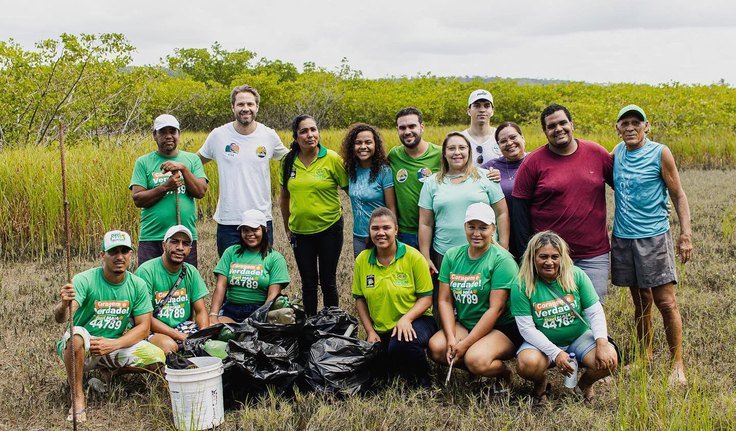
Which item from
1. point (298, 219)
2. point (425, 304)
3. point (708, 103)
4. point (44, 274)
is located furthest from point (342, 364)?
point (708, 103)

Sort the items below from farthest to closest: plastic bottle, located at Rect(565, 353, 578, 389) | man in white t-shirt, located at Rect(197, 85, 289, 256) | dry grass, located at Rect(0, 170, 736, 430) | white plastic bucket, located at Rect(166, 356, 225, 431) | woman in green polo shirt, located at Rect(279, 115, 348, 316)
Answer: man in white t-shirt, located at Rect(197, 85, 289, 256), woman in green polo shirt, located at Rect(279, 115, 348, 316), plastic bottle, located at Rect(565, 353, 578, 389), white plastic bucket, located at Rect(166, 356, 225, 431), dry grass, located at Rect(0, 170, 736, 430)

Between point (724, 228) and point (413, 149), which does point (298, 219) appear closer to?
point (413, 149)

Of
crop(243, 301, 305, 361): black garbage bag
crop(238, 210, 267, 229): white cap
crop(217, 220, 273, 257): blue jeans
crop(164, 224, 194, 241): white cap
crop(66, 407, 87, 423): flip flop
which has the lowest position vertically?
crop(66, 407, 87, 423): flip flop

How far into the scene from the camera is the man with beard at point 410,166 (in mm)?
4843

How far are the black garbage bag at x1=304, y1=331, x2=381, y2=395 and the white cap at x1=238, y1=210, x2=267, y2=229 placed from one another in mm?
1114

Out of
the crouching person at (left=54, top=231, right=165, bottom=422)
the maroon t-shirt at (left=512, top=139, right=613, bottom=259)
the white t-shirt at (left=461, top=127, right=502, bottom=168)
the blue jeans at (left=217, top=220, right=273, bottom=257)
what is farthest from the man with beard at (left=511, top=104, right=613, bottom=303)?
the crouching person at (left=54, top=231, right=165, bottom=422)

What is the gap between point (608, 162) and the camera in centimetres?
455

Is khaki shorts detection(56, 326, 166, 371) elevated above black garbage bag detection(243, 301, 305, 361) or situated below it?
below

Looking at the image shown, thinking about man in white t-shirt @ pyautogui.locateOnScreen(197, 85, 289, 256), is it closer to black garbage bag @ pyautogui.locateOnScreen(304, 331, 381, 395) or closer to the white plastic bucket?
black garbage bag @ pyautogui.locateOnScreen(304, 331, 381, 395)

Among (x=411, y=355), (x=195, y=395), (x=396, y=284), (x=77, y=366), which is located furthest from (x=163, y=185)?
(x=411, y=355)

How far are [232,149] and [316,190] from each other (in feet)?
2.63

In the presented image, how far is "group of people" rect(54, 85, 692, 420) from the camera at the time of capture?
4.18 metres

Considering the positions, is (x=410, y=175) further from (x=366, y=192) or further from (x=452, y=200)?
(x=452, y=200)

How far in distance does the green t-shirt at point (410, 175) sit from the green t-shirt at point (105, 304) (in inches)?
80.2
